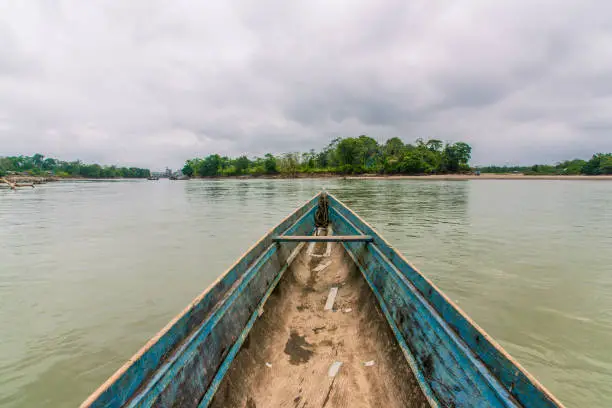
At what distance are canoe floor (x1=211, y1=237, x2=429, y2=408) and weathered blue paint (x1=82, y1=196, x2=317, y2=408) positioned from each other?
0.71ft

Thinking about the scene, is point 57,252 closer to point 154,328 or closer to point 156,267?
point 156,267

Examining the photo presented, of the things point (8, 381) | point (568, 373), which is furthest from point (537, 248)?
point (8, 381)

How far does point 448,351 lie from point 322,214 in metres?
6.53

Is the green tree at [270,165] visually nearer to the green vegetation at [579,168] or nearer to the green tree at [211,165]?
the green tree at [211,165]

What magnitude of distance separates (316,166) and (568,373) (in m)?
98.8

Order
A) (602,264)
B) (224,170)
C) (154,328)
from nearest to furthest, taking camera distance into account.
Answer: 1. (154,328)
2. (602,264)
3. (224,170)

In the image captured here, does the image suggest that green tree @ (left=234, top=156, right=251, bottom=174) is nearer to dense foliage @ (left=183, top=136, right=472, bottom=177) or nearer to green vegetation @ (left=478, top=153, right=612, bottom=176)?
dense foliage @ (left=183, top=136, right=472, bottom=177)

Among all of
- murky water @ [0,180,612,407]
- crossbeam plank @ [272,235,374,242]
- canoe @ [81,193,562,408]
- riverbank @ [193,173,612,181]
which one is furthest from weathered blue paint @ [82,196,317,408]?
riverbank @ [193,173,612,181]

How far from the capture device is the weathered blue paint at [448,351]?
1.49m

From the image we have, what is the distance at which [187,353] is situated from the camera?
1.91 meters

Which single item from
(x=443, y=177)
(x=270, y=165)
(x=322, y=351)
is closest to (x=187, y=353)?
(x=322, y=351)

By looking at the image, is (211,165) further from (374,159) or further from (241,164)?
(374,159)

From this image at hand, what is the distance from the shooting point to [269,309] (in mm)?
3449

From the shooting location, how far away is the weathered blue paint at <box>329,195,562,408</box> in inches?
58.7
